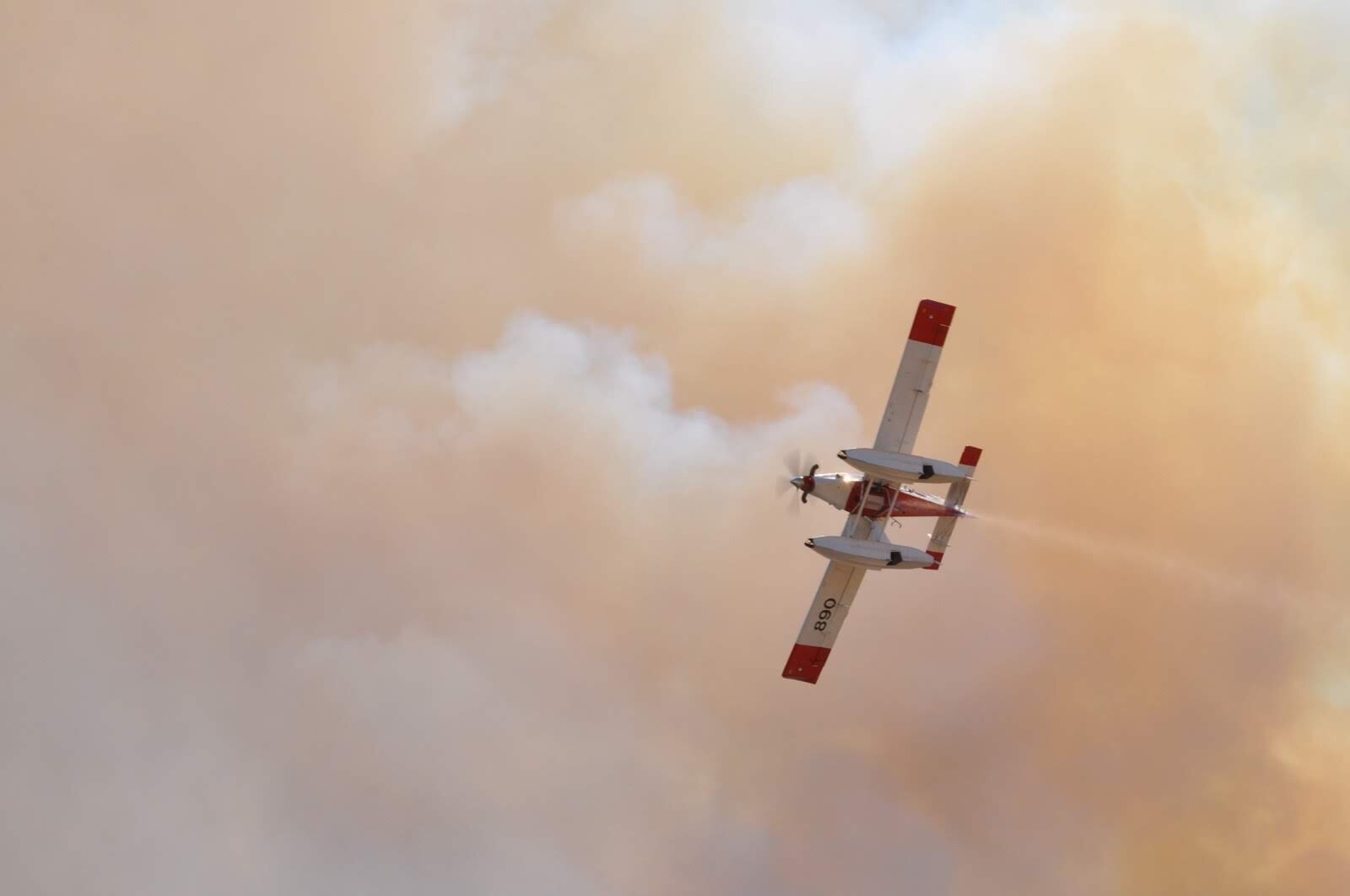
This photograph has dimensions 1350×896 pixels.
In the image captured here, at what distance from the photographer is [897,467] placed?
62.8m

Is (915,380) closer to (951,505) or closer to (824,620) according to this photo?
(951,505)

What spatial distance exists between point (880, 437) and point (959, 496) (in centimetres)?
560

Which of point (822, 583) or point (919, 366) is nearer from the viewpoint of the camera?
point (919, 366)

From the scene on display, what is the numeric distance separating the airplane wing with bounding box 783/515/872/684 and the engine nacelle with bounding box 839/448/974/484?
24.8 feet

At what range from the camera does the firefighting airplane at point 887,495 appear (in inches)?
2490

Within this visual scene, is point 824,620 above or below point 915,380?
below

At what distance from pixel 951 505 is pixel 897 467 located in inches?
221

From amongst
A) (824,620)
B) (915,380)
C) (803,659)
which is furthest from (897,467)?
(803,659)

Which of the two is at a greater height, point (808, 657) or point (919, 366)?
point (919, 366)

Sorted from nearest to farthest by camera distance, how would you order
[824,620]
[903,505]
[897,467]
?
[897,467], [903,505], [824,620]

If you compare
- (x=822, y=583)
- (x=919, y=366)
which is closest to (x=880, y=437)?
(x=919, y=366)

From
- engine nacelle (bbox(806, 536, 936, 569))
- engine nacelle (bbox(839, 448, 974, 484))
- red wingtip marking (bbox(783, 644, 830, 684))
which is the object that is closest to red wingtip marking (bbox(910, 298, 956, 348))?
engine nacelle (bbox(839, 448, 974, 484))

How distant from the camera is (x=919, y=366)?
63.6m

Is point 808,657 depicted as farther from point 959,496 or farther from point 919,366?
point 919,366
